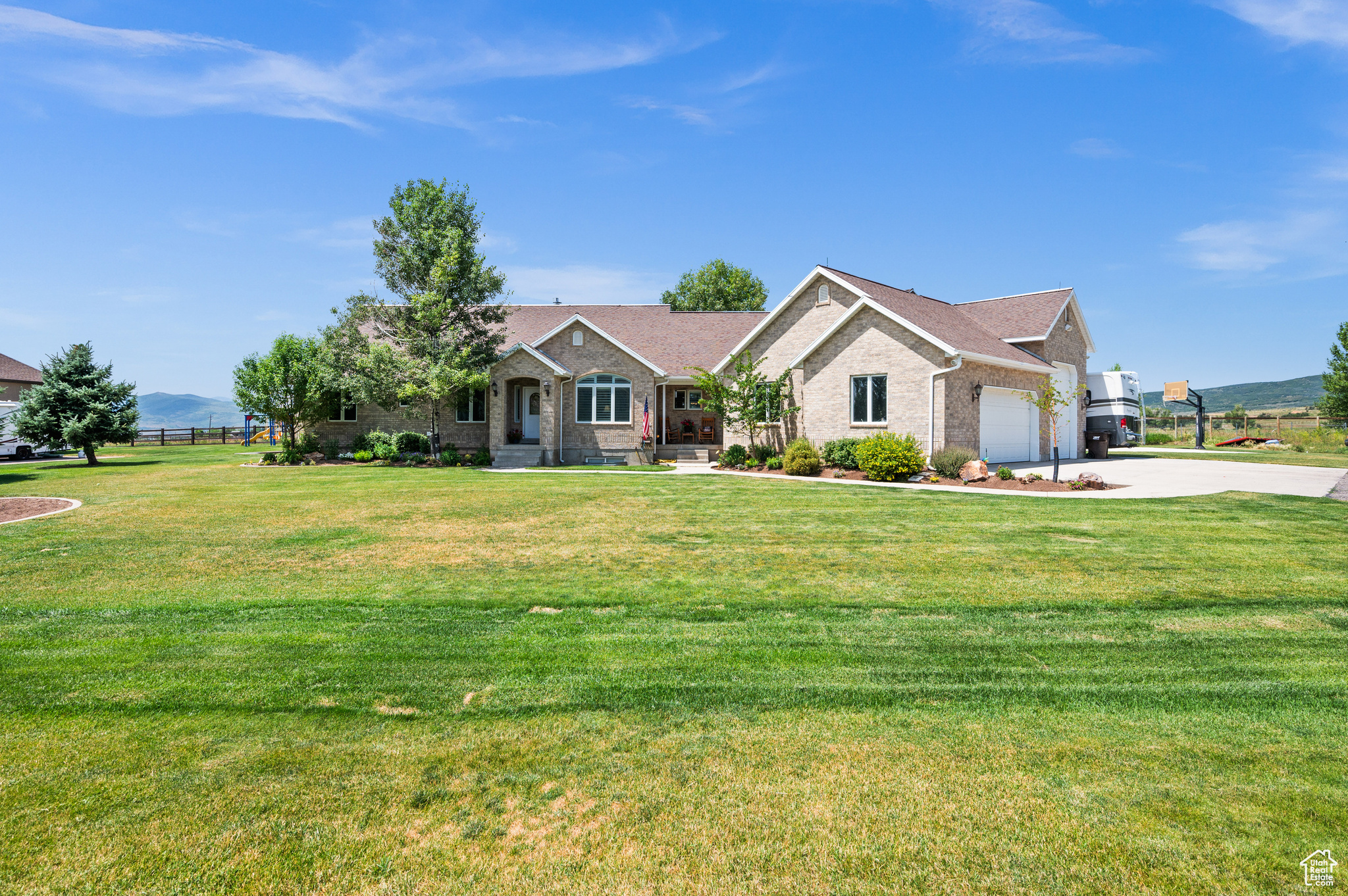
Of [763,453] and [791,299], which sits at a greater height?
[791,299]

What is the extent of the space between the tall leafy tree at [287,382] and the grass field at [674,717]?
1692 cm

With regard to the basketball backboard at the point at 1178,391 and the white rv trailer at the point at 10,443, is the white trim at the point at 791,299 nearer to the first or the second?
the basketball backboard at the point at 1178,391

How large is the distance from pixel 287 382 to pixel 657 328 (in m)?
15.3

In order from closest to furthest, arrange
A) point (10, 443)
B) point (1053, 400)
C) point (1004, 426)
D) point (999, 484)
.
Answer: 1. point (999, 484)
2. point (1053, 400)
3. point (1004, 426)
4. point (10, 443)

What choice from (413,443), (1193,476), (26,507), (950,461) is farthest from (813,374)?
(26,507)

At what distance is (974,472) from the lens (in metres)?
16.6

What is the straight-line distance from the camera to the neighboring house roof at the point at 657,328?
2762 centimetres

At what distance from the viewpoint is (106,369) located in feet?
78.2

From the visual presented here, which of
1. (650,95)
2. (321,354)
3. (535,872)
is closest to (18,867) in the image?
(535,872)

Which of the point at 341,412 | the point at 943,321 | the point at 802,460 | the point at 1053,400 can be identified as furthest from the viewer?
the point at 341,412

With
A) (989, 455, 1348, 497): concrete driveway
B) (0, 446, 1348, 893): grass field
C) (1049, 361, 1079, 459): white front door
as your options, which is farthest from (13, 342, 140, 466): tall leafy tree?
(1049, 361, 1079, 459): white front door

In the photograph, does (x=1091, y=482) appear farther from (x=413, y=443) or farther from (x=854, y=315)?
(x=413, y=443)

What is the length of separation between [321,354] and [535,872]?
25777mm

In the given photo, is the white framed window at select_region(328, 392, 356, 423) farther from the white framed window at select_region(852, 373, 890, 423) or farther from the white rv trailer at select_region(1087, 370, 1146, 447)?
the white rv trailer at select_region(1087, 370, 1146, 447)
